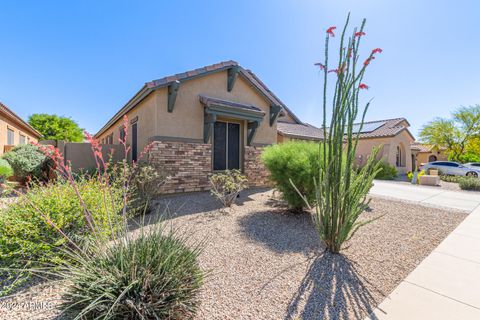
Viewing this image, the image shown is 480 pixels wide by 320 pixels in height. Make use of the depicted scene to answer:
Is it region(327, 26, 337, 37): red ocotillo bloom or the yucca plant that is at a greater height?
region(327, 26, 337, 37): red ocotillo bloom

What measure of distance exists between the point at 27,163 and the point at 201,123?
853 cm

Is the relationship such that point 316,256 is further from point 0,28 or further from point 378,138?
point 378,138

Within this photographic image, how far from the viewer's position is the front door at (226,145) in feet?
29.7

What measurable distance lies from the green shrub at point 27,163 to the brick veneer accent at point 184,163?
264 inches

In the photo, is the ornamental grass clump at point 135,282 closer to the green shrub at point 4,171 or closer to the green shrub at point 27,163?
the green shrub at point 4,171

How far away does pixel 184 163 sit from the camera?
8.11 meters

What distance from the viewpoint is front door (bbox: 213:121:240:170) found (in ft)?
29.7

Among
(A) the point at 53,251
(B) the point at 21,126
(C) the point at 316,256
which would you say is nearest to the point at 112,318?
(A) the point at 53,251

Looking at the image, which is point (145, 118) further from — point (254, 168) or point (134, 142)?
point (254, 168)

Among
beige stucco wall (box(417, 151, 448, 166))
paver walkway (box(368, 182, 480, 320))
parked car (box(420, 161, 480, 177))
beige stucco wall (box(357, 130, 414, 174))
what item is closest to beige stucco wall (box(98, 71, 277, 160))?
paver walkway (box(368, 182, 480, 320))

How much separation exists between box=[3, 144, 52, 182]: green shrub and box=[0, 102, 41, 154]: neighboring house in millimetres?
4496

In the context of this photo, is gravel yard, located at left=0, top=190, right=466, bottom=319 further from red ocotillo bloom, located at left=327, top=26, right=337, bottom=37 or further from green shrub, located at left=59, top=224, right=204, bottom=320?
red ocotillo bloom, located at left=327, top=26, right=337, bottom=37

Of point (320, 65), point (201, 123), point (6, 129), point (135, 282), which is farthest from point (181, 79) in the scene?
point (6, 129)

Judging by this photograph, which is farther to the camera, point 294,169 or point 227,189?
point 227,189
